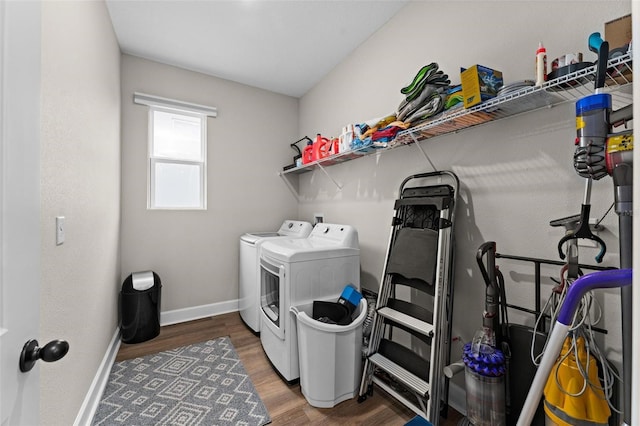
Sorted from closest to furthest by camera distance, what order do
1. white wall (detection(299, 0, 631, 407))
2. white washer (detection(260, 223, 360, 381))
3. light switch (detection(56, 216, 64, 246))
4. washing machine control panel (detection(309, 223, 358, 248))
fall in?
1. light switch (detection(56, 216, 64, 246))
2. white wall (detection(299, 0, 631, 407))
3. white washer (detection(260, 223, 360, 381))
4. washing machine control panel (detection(309, 223, 358, 248))

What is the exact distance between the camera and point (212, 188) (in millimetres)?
3059

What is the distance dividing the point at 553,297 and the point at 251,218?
283 cm

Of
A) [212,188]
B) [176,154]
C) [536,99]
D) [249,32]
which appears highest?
[249,32]

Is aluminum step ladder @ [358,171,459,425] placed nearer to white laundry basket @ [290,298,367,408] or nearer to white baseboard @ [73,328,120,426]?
white laundry basket @ [290,298,367,408]

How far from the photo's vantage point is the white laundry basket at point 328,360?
63.6 inches

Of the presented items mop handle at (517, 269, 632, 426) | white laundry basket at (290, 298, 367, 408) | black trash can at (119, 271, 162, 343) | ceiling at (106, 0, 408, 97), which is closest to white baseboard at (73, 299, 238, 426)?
black trash can at (119, 271, 162, 343)

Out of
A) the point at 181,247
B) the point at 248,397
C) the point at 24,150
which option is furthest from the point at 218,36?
the point at 248,397

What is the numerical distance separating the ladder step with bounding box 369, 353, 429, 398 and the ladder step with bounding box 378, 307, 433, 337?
0.25 m

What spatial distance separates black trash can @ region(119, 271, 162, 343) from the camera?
240cm

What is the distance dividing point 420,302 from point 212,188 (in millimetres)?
2437

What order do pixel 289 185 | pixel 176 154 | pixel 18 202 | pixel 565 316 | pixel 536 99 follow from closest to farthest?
1. pixel 18 202
2. pixel 565 316
3. pixel 536 99
4. pixel 176 154
5. pixel 289 185

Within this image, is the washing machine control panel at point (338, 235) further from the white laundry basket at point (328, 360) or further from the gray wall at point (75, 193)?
the gray wall at point (75, 193)

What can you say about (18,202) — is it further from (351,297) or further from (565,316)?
(351,297)

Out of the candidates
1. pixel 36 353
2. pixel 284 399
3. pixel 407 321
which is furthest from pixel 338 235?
pixel 36 353
